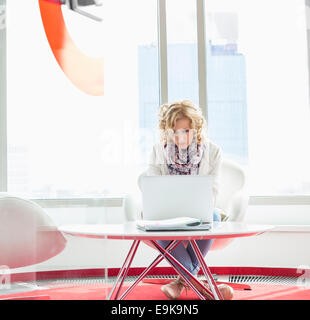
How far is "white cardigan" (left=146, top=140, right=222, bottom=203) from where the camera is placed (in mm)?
2951

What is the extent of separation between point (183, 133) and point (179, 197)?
107 centimetres

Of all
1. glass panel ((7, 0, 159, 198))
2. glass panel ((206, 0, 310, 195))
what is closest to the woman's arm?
glass panel ((7, 0, 159, 198))

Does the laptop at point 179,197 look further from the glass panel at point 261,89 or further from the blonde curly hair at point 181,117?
the glass panel at point 261,89

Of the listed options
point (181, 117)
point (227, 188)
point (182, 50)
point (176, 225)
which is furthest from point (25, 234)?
point (182, 50)

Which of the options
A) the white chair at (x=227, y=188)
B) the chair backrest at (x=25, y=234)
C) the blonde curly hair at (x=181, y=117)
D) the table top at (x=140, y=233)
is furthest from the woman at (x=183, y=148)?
the chair backrest at (x=25, y=234)

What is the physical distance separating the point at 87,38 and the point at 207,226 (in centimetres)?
92

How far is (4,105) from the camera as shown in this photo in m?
1.85

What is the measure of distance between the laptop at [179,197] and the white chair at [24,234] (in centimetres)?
43

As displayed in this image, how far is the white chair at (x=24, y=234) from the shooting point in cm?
182

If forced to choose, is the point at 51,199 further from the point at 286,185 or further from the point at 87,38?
the point at 286,185

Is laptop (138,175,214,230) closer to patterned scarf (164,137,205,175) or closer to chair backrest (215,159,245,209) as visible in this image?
patterned scarf (164,137,205,175)

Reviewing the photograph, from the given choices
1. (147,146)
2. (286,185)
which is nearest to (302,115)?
(286,185)

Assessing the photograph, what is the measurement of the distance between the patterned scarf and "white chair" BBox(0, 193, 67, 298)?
124 centimetres

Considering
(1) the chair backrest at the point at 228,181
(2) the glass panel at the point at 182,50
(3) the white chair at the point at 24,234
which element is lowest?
(3) the white chair at the point at 24,234
